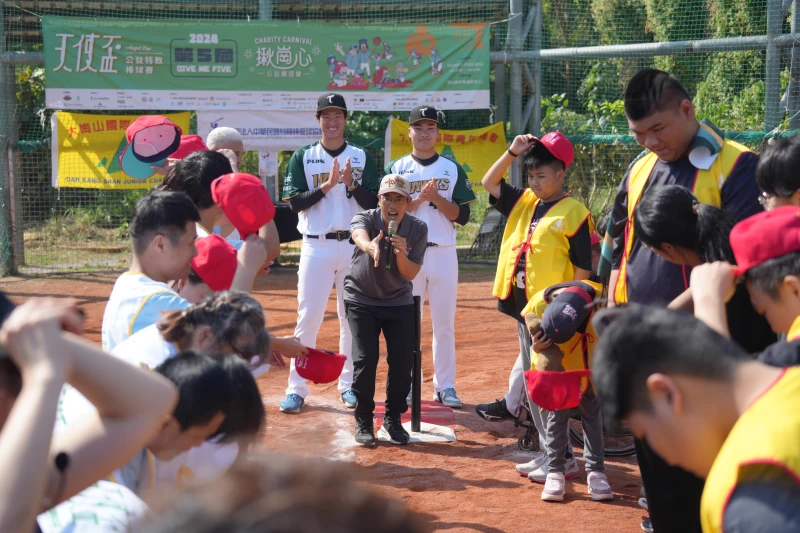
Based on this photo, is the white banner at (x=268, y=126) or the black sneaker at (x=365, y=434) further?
the white banner at (x=268, y=126)

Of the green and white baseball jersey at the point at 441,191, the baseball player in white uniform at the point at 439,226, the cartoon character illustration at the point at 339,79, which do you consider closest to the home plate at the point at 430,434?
the baseball player in white uniform at the point at 439,226

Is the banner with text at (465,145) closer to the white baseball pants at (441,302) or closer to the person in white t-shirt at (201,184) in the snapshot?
the white baseball pants at (441,302)

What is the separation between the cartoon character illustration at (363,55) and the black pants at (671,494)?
10246 mm

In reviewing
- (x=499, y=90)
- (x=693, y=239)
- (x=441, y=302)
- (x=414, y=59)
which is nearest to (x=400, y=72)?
(x=414, y=59)

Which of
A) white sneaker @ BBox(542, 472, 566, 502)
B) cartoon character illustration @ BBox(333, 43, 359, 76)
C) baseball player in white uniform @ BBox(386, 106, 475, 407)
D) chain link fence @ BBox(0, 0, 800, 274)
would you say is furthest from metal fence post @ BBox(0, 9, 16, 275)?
white sneaker @ BBox(542, 472, 566, 502)

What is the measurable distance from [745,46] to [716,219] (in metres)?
8.39

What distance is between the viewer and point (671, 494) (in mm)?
2855

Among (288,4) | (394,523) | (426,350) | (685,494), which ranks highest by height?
(288,4)

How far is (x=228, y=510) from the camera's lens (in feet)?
3.03

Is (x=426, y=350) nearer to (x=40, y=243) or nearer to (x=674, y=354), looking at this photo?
(x=674, y=354)

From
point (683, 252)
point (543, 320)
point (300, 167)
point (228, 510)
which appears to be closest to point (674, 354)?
point (228, 510)

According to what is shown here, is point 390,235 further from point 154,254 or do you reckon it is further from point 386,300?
point 154,254

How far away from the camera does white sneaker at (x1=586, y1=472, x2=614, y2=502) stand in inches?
197

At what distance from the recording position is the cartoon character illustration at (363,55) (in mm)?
12453
